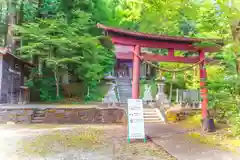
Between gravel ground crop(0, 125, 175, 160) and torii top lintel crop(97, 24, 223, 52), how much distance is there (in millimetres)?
3517

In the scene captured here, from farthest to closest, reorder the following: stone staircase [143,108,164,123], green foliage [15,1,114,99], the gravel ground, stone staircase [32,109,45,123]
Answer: green foliage [15,1,114,99] → stone staircase [143,108,164,123] → stone staircase [32,109,45,123] → the gravel ground

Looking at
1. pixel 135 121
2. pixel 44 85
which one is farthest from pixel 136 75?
pixel 44 85

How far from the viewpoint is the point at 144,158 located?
485 cm

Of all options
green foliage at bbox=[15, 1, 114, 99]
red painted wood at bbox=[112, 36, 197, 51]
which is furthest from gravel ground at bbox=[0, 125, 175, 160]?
green foliage at bbox=[15, 1, 114, 99]

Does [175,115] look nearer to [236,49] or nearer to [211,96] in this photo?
[211,96]

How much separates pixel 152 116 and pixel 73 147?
5674 mm

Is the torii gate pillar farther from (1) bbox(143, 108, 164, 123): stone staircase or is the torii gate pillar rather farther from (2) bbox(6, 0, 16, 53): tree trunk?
(2) bbox(6, 0, 16, 53): tree trunk

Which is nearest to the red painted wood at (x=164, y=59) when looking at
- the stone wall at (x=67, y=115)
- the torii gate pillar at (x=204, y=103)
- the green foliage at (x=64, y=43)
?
the torii gate pillar at (x=204, y=103)

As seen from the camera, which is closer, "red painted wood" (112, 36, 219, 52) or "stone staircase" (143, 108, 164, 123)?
"red painted wood" (112, 36, 219, 52)

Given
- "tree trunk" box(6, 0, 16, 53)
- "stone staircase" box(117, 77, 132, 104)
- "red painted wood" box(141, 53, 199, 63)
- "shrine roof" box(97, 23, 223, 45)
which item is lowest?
"stone staircase" box(117, 77, 132, 104)

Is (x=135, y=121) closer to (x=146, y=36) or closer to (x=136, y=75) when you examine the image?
(x=136, y=75)

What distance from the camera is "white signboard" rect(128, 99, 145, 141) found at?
21.3ft

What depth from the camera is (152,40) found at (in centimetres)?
777

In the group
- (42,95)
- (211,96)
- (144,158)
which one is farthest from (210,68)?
(42,95)
